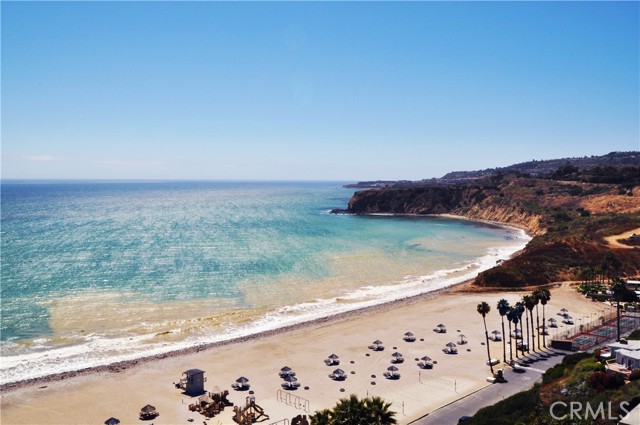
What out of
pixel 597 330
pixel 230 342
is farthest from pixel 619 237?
pixel 230 342

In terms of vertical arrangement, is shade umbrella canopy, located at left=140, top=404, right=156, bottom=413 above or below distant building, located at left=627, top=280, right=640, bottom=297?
below

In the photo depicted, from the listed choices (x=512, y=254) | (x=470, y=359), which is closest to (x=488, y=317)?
(x=470, y=359)

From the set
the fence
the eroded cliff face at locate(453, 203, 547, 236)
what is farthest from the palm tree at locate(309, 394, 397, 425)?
the eroded cliff face at locate(453, 203, 547, 236)

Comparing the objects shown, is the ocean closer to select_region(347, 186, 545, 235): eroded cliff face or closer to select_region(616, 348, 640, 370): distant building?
select_region(616, 348, 640, 370): distant building

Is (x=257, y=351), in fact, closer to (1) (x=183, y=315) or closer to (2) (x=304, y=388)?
(2) (x=304, y=388)

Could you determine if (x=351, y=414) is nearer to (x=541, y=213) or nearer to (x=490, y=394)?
(x=490, y=394)
